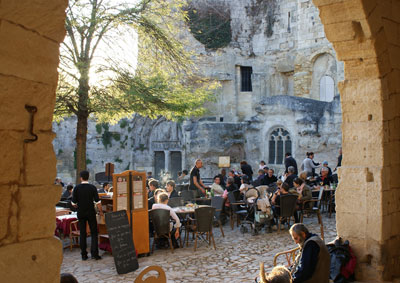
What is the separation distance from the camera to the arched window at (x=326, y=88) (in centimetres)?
2847

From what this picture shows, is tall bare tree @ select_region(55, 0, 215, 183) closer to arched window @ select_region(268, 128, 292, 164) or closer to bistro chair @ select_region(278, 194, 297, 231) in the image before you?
bistro chair @ select_region(278, 194, 297, 231)

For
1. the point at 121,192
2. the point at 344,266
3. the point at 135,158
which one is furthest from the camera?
the point at 135,158

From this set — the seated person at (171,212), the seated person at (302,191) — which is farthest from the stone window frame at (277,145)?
the seated person at (171,212)

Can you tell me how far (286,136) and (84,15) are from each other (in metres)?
15.2

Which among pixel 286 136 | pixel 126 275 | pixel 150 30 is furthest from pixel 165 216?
pixel 286 136

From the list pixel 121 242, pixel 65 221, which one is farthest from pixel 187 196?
pixel 121 242

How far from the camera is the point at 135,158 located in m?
26.8

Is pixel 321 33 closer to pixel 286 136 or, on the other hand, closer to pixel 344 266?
pixel 286 136

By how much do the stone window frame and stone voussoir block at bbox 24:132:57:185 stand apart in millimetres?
21205

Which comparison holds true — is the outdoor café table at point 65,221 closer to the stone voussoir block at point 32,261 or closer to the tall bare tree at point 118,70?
the tall bare tree at point 118,70

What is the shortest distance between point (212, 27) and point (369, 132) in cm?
2766

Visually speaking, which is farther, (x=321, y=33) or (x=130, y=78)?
(x=321, y=33)

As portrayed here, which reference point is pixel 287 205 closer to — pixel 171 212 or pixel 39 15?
pixel 171 212

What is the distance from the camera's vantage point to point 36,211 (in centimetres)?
244
